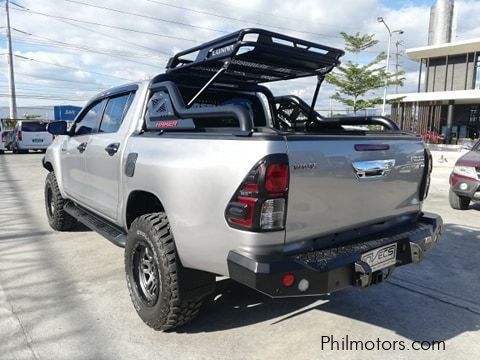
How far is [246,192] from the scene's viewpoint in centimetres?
248

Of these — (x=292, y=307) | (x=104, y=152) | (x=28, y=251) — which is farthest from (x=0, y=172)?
(x=292, y=307)

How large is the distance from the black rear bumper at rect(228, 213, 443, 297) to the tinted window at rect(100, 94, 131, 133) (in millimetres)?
2143

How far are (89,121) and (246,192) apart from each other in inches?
124

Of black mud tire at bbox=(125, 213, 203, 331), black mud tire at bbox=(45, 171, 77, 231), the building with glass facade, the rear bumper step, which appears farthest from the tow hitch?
the building with glass facade

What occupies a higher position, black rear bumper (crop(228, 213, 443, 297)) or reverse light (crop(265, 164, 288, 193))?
reverse light (crop(265, 164, 288, 193))

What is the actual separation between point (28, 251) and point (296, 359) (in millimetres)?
3636

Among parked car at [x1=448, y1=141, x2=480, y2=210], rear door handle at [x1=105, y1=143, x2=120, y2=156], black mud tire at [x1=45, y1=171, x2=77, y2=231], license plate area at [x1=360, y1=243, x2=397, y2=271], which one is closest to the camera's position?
license plate area at [x1=360, y1=243, x2=397, y2=271]

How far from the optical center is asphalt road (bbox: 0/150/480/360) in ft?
9.73

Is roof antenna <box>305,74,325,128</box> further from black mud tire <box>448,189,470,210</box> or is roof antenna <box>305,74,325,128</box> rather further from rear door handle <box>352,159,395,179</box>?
black mud tire <box>448,189,470,210</box>

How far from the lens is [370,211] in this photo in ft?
10.3

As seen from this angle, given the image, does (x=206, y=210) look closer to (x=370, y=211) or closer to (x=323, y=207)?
(x=323, y=207)

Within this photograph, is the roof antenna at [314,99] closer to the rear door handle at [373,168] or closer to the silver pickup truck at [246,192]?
the silver pickup truck at [246,192]

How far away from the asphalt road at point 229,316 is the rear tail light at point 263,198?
1.02m

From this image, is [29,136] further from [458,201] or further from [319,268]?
[319,268]
